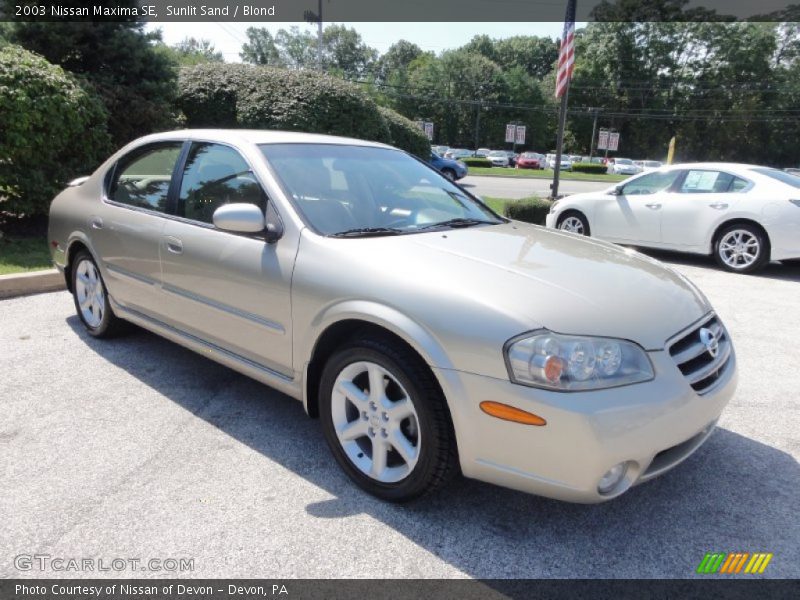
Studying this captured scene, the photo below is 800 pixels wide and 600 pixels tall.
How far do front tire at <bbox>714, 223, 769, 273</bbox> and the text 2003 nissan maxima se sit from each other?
5288mm

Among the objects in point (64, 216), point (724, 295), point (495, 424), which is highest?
point (64, 216)

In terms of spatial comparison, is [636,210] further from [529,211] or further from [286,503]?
[286,503]

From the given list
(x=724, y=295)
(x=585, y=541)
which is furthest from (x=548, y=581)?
(x=724, y=295)

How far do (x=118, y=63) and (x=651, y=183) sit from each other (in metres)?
8.22

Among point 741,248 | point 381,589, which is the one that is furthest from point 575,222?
point 381,589

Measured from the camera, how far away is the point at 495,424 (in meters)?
2.30

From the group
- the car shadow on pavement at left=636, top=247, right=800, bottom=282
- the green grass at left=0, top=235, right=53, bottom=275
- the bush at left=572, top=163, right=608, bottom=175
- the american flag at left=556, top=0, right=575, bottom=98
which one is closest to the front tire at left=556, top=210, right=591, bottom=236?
the car shadow on pavement at left=636, top=247, right=800, bottom=282

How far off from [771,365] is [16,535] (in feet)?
15.8

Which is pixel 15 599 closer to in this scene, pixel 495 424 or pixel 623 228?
pixel 495 424

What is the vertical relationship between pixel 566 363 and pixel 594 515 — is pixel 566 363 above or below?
above

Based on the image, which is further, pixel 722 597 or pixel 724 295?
pixel 724 295

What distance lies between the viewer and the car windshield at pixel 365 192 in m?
3.16

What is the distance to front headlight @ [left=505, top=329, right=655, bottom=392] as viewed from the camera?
223 cm

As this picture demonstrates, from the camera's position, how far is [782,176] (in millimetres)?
7871
